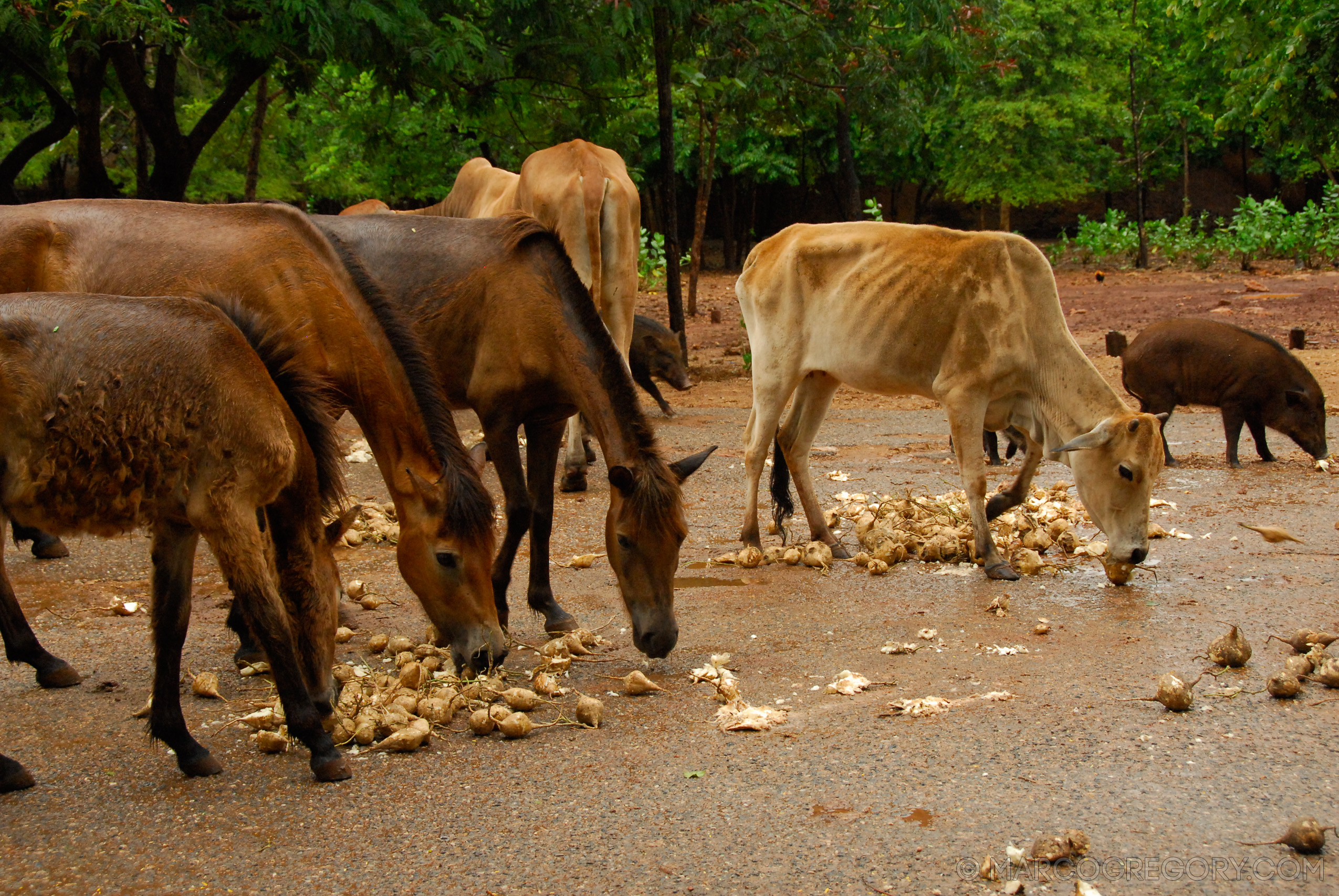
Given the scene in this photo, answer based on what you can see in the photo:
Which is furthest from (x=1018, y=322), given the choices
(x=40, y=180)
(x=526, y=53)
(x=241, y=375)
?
(x=40, y=180)

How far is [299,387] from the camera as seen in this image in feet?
13.8

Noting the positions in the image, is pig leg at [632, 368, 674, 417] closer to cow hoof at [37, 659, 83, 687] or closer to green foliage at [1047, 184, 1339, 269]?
cow hoof at [37, 659, 83, 687]

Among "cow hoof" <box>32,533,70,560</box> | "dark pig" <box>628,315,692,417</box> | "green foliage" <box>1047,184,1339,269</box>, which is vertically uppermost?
"green foliage" <box>1047,184,1339,269</box>

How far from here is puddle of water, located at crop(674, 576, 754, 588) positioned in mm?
6301

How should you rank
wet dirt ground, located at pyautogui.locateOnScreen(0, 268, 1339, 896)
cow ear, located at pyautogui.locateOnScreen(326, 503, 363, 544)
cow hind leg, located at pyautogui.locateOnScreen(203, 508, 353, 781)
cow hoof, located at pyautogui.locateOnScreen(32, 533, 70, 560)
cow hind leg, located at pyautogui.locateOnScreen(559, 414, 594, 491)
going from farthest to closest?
cow hind leg, located at pyautogui.locateOnScreen(559, 414, 594, 491) → cow hoof, located at pyautogui.locateOnScreen(32, 533, 70, 560) → cow ear, located at pyautogui.locateOnScreen(326, 503, 363, 544) → cow hind leg, located at pyautogui.locateOnScreen(203, 508, 353, 781) → wet dirt ground, located at pyautogui.locateOnScreen(0, 268, 1339, 896)

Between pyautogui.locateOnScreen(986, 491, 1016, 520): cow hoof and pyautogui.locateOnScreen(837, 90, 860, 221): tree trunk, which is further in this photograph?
pyautogui.locateOnScreen(837, 90, 860, 221): tree trunk

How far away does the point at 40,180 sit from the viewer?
17.4 m

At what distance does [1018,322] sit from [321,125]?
16.9 m

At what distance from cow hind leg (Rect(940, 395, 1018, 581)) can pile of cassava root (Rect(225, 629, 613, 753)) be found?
Answer: 100 inches

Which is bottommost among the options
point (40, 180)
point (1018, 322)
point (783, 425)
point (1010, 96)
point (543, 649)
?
point (543, 649)

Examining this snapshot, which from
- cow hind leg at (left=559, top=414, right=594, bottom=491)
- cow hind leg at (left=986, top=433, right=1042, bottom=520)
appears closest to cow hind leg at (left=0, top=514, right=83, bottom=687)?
cow hind leg at (left=559, top=414, right=594, bottom=491)

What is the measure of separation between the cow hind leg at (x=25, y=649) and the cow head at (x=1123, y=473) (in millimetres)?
4840

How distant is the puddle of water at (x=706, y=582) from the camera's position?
6.30m

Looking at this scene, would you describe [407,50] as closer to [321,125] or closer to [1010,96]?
[321,125]
